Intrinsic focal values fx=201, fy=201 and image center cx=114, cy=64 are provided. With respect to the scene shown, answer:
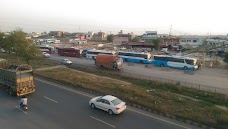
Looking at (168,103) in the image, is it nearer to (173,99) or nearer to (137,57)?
(173,99)

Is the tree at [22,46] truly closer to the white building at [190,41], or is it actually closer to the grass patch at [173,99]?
the grass patch at [173,99]

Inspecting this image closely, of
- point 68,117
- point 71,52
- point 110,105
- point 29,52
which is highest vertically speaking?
point 29,52

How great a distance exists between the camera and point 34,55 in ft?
118

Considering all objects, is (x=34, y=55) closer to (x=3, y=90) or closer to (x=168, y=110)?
(x=3, y=90)

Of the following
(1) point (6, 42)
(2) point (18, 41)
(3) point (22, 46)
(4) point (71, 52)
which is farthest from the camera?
(4) point (71, 52)

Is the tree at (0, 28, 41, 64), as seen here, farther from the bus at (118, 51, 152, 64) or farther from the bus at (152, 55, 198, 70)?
the bus at (152, 55, 198, 70)

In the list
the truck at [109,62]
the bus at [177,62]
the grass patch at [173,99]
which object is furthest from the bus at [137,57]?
the grass patch at [173,99]

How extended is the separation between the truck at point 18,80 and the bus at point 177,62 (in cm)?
2793

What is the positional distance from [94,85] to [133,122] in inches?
408

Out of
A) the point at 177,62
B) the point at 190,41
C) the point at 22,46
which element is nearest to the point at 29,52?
the point at 22,46

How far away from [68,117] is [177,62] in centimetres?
2903

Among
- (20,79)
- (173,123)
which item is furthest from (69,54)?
(173,123)

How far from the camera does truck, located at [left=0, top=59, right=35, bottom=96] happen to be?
19156 mm

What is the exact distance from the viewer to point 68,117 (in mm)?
15156
